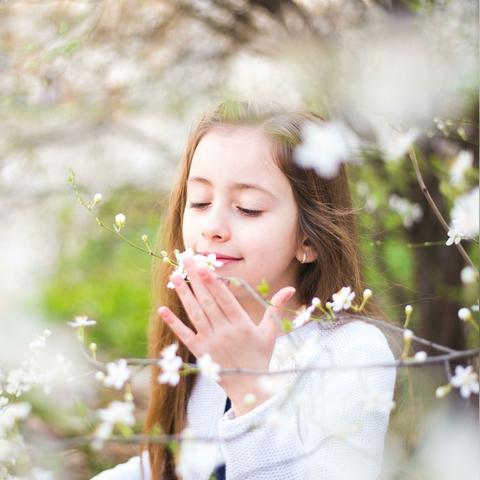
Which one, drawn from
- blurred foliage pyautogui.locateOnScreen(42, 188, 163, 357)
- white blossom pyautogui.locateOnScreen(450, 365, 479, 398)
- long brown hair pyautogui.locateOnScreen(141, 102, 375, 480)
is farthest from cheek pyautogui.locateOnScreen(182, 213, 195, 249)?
blurred foliage pyautogui.locateOnScreen(42, 188, 163, 357)

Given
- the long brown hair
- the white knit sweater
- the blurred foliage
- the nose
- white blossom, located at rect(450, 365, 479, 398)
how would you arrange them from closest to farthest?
white blossom, located at rect(450, 365, 479, 398) → the white knit sweater → the nose → the long brown hair → the blurred foliage

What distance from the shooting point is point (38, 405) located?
2707mm

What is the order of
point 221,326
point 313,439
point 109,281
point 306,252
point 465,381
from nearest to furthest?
point 465,381 < point 221,326 < point 313,439 < point 306,252 < point 109,281

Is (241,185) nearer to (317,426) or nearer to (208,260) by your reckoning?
(208,260)

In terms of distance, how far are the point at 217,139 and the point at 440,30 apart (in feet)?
2.51

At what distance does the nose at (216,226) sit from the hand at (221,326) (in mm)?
216

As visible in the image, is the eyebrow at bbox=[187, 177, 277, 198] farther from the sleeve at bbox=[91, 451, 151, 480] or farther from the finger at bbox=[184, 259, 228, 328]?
the sleeve at bbox=[91, 451, 151, 480]

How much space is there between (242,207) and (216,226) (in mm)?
72

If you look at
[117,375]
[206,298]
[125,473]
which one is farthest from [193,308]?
[125,473]

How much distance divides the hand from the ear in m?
0.39

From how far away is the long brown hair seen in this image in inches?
59.6

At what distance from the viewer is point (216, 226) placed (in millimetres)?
1340

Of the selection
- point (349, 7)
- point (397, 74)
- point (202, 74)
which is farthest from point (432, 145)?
point (202, 74)

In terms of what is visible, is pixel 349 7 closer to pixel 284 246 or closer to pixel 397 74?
pixel 397 74
